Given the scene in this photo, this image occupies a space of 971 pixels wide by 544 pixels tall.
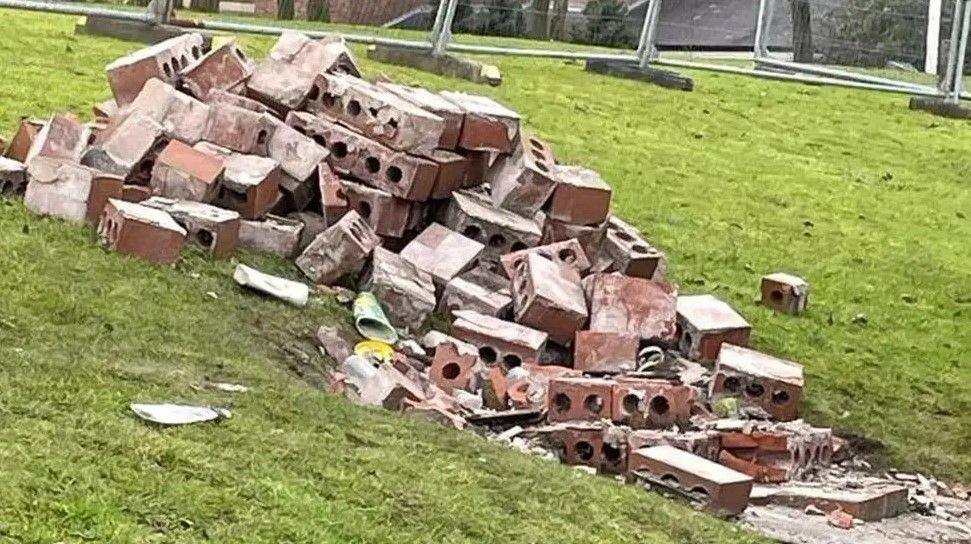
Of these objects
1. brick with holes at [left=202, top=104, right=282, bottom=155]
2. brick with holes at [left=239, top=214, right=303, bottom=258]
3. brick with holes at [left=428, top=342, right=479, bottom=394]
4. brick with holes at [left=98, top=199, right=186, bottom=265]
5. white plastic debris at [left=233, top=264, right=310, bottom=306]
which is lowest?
brick with holes at [left=428, top=342, right=479, bottom=394]

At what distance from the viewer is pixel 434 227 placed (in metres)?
7.91

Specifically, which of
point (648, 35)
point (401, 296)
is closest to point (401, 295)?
point (401, 296)

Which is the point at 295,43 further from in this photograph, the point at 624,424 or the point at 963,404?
the point at 963,404

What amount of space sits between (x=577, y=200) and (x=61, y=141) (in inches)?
95.8

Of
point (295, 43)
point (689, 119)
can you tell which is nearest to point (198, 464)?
point (295, 43)

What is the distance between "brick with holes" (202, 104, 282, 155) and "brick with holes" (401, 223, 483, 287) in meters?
0.77

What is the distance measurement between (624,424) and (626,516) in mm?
1844

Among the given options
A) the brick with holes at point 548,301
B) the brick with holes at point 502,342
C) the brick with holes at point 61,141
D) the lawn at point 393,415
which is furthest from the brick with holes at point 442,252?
the brick with holes at point 61,141

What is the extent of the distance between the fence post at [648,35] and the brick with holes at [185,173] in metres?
10.3

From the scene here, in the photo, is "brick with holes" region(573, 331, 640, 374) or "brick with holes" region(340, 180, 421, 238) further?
"brick with holes" region(340, 180, 421, 238)

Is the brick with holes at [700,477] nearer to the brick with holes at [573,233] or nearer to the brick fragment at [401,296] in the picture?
the brick fragment at [401,296]

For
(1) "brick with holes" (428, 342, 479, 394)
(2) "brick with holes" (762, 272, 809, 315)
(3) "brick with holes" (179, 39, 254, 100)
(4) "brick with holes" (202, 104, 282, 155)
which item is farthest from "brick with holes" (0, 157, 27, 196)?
(2) "brick with holes" (762, 272, 809, 315)

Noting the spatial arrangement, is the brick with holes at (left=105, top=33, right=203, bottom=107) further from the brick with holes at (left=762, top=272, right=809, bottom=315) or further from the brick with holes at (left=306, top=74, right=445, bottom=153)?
the brick with holes at (left=762, top=272, right=809, bottom=315)

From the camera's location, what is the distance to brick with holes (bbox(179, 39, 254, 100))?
8117 mm
